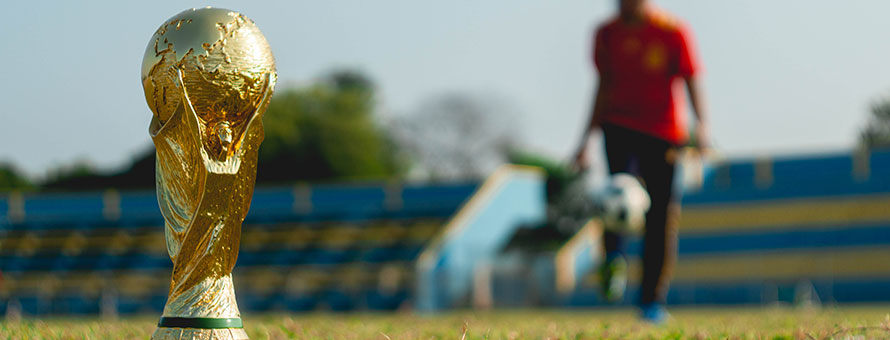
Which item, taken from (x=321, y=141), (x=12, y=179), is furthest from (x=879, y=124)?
(x=12, y=179)

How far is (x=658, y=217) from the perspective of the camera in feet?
13.2

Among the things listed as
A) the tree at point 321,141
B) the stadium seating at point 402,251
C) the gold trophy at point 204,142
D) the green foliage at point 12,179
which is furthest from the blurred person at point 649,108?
Result: the tree at point 321,141

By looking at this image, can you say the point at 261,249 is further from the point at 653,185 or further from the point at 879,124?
the point at 879,124

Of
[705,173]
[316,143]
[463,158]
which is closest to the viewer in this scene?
[705,173]

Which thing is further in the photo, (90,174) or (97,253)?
(90,174)

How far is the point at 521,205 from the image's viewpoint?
81.0ft

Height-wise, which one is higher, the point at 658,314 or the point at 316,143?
the point at 658,314

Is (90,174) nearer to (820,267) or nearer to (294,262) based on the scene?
(294,262)

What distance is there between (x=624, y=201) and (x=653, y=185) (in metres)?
0.15

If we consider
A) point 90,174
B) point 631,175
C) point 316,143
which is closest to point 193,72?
point 631,175

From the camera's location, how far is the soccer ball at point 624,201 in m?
3.95

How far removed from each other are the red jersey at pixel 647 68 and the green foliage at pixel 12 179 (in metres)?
36.7

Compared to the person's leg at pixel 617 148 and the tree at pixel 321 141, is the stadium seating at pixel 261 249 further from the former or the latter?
the tree at pixel 321 141

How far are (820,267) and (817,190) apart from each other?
5.44ft
